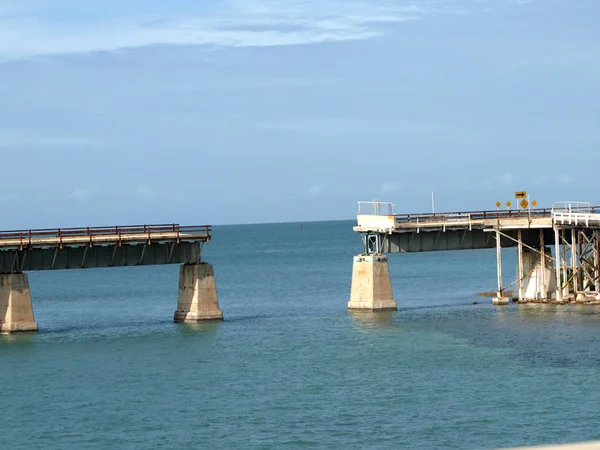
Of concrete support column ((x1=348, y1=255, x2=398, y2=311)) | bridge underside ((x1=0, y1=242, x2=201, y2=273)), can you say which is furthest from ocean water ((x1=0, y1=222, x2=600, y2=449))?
bridge underside ((x1=0, y1=242, x2=201, y2=273))

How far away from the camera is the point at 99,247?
7075cm

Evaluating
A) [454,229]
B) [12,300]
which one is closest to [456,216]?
[454,229]

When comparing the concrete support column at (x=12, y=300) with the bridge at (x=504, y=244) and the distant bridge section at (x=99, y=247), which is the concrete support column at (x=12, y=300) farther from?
the bridge at (x=504, y=244)

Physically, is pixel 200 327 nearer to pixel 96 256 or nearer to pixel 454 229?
pixel 96 256

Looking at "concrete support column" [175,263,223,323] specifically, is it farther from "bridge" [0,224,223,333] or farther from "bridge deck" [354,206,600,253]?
"bridge deck" [354,206,600,253]

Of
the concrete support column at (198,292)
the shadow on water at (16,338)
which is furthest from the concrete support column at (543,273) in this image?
the shadow on water at (16,338)

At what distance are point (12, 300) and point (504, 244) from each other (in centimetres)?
3144

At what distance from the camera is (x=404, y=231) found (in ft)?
256

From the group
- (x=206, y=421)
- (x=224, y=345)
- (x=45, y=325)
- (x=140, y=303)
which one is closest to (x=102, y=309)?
(x=140, y=303)

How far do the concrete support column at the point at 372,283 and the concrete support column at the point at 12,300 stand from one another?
19.2 meters

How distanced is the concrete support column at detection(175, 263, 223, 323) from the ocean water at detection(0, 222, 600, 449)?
1.09 m

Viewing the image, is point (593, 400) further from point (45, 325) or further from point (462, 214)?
point (45, 325)

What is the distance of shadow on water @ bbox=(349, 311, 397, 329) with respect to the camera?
69.8 m

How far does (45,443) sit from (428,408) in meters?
13.0
